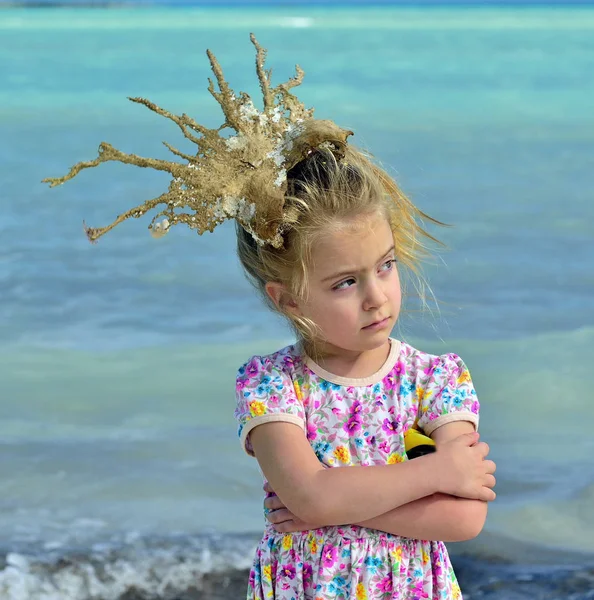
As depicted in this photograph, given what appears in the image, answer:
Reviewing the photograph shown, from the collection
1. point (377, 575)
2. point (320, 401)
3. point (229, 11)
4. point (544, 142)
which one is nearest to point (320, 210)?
point (320, 401)

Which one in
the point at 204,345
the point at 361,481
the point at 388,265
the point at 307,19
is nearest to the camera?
the point at 361,481

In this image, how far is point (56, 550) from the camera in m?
3.48

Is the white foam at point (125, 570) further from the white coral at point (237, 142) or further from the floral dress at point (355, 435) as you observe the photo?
the white coral at point (237, 142)

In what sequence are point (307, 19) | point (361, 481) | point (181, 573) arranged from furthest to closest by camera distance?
1. point (307, 19)
2. point (181, 573)
3. point (361, 481)

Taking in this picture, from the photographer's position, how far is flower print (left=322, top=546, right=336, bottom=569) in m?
2.05

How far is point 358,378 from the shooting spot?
2.12m

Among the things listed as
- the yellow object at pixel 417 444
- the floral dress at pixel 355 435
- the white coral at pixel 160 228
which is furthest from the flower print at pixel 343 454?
the white coral at pixel 160 228

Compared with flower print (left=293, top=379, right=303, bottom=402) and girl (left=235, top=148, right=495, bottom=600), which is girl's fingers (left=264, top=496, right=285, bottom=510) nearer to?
girl (left=235, top=148, right=495, bottom=600)

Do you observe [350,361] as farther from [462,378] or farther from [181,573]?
[181,573]

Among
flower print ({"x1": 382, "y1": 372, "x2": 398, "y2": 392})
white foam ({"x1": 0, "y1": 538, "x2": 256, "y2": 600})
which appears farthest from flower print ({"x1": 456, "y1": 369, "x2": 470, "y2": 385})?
white foam ({"x1": 0, "y1": 538, "x2": 256, "y2": 600})

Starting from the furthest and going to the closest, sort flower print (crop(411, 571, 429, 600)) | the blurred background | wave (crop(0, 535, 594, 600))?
the blurred background < wave (crop(0, 535, 594, 600)) < flower print (crop(411, 571, 429, 600))

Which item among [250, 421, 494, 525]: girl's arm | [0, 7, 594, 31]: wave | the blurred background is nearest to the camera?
[250, 421, 494, 525]: girl's arm

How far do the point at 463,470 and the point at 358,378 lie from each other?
26cm

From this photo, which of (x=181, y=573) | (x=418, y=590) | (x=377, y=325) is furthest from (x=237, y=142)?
(x=181, y=573)
